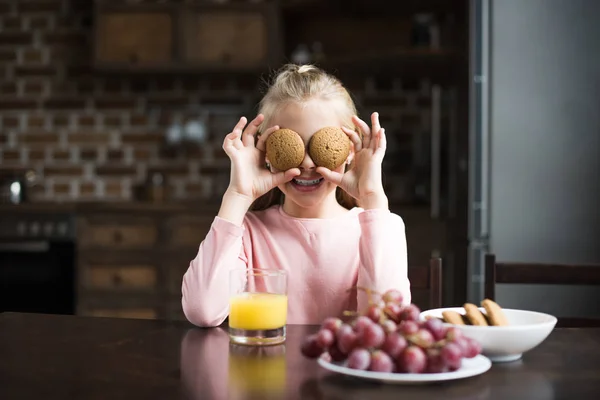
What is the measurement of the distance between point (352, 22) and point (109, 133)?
4.60ft

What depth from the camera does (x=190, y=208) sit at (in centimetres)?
359

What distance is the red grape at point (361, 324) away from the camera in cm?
89

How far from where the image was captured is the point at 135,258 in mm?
3643

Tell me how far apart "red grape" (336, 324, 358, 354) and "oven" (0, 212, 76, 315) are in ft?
9.66

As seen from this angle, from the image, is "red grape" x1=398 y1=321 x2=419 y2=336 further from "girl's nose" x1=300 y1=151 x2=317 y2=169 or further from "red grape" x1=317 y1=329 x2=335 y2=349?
"girl's nose" x1=300 y1=151 x2=317 y2=169

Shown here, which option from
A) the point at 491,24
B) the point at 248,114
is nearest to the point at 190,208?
the point at 248,114

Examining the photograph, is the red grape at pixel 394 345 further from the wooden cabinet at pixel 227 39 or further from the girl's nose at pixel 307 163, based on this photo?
the wooden cabinet at pixel 227 39

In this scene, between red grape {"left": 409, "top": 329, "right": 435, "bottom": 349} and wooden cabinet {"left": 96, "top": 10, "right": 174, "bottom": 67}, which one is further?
wooden cabinet {"left": 96, "top": 10, "right": 174, "bottom": 67}

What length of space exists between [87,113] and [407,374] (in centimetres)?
364

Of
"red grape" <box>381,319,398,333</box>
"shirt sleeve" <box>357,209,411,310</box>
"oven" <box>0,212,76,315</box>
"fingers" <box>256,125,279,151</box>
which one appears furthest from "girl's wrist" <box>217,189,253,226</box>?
"oven" <box>0,212,76,315</box>

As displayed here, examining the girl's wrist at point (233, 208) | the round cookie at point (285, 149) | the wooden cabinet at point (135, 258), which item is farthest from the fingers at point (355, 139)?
the wooden cabinet at point (135, 258)

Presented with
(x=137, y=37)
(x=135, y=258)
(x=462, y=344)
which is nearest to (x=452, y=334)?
(x=462, y=344)

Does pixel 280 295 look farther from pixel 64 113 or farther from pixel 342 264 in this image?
pixel 64 113

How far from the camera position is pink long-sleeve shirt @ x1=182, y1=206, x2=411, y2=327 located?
55.2 inches
